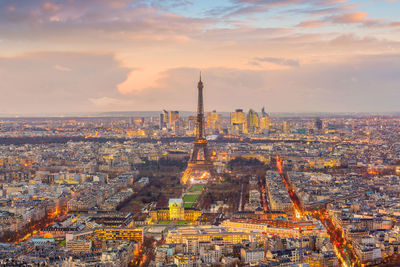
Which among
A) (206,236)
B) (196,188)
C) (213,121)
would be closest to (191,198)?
(196,188)

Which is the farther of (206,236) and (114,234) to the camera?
(114,234)

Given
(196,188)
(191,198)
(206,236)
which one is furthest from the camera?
(196,188)

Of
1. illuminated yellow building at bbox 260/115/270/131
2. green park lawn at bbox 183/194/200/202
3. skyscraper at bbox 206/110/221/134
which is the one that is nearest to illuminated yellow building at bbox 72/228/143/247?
green park lawn at bbox 183/194/200/202

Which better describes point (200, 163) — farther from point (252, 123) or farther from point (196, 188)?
point (252, 123)

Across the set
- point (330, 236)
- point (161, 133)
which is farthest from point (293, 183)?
point (161, 133)

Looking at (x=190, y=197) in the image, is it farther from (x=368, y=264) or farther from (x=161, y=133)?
(x=161, y=133)
